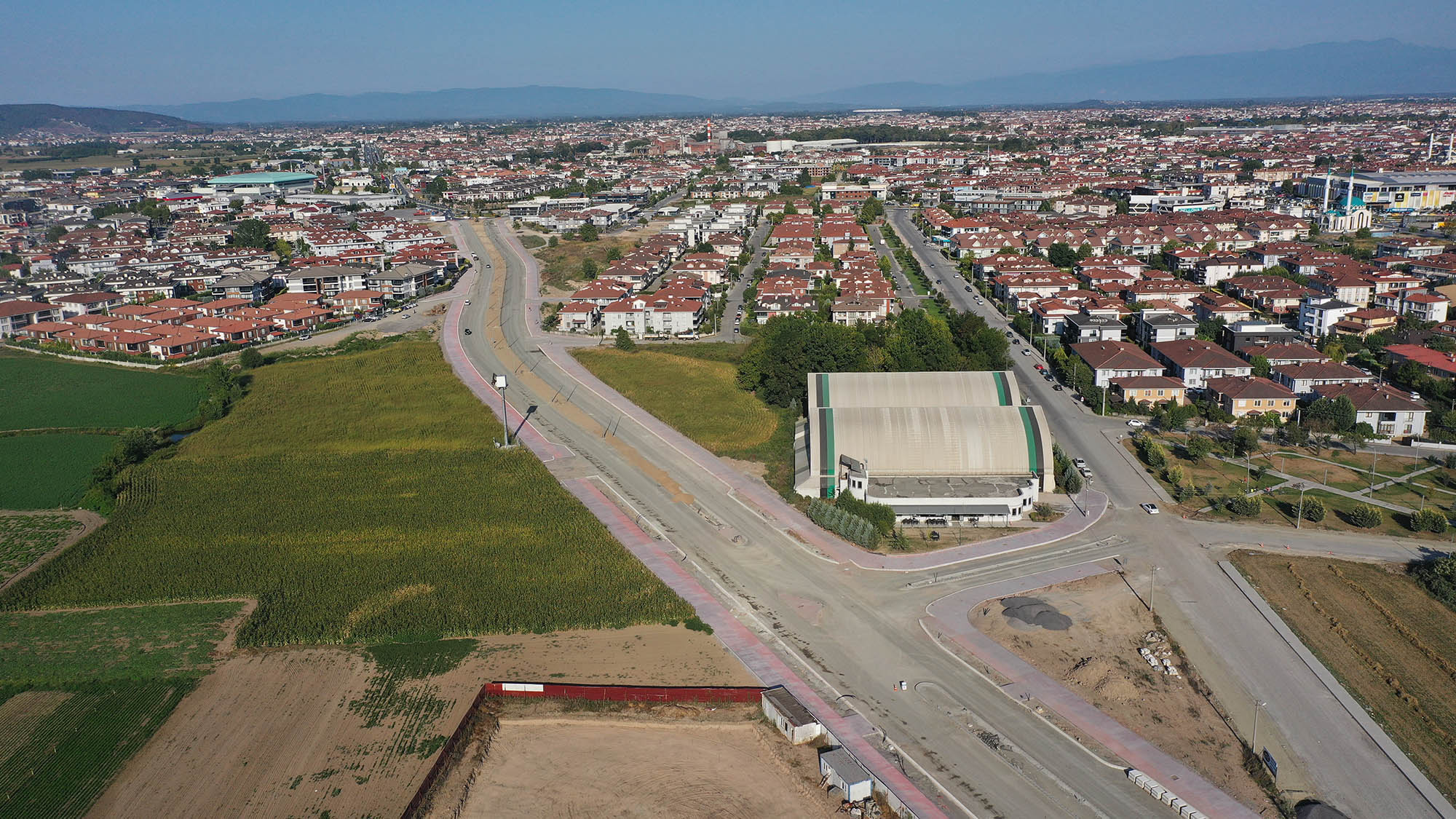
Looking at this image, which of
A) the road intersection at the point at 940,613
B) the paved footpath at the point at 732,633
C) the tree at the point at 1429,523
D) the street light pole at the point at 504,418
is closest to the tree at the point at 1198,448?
the road intersection at the point at 940,613

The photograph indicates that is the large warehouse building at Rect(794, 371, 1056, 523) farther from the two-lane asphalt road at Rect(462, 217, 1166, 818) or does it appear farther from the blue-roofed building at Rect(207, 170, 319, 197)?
the blue-roofed building at Rect(207, 170, 319, 197)

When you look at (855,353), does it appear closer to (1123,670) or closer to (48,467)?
(1123,670)

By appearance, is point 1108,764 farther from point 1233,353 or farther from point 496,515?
point 1233,353

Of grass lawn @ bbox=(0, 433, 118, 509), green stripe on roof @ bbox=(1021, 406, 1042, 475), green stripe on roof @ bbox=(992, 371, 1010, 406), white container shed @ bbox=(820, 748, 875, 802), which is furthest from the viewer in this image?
green stripe on roof @ bbox=(992, 371, 1010, 406)

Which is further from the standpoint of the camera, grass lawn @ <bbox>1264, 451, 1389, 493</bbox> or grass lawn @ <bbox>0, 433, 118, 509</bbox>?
grass lawn @ <bbox>0, 433, 118, 509</bbox>

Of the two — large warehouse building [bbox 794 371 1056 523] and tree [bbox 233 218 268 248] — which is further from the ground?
tree [bbox 233 218 268 248]

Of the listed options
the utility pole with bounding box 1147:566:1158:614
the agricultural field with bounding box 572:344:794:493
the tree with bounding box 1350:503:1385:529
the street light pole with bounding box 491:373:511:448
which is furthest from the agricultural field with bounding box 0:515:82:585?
the tree with bounding box 1350:503:1385:529

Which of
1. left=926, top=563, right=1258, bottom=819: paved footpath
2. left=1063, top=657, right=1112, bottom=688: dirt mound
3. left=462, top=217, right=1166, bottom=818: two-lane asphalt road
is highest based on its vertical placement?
left=462, top=217, right=1166, bottom=818: two-lane asphalt road

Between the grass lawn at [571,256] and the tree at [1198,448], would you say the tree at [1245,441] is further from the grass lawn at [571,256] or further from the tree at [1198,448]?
the grass lawn at [571,256]
